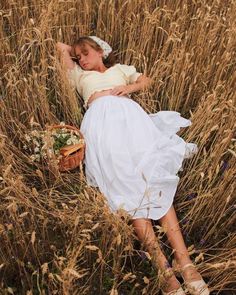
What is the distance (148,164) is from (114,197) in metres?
0.27

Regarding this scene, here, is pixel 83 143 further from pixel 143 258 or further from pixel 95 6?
pixel 95 6

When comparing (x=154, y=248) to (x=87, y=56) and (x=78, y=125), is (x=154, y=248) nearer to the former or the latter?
(x=78, y=125)

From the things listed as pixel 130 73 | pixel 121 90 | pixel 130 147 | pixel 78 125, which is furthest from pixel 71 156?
pixel 130 73

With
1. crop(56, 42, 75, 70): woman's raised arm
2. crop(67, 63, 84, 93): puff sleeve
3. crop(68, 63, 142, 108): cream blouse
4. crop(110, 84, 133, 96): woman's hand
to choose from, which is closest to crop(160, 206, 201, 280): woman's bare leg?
crop(110, 84, 133, 96): woman's hand

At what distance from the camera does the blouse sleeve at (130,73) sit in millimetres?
2961

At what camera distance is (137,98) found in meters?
2.95

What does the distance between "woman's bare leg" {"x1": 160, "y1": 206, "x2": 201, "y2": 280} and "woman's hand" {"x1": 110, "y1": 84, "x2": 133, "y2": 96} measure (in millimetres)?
930

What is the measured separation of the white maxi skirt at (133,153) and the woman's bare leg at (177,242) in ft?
0.14

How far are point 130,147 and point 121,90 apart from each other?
557mm

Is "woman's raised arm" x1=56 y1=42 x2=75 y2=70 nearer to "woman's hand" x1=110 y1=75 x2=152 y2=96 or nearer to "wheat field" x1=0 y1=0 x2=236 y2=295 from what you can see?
"wheat field" x1=0 y1=0 x2=236 y2=295

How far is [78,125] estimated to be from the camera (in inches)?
110

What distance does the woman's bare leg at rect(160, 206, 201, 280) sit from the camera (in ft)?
6.45


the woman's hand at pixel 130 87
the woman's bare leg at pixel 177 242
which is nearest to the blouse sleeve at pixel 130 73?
the woman's hand at pixel 130 87

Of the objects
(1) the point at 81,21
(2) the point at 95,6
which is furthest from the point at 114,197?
(2) the point at 95,6
